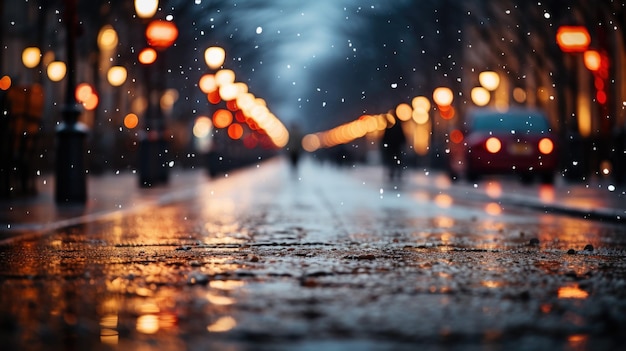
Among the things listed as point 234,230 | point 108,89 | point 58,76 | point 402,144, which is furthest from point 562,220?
point 108,89

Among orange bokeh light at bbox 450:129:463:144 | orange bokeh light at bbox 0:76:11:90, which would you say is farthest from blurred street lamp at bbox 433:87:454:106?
orange bokeh light at bbox 0:76:11:90

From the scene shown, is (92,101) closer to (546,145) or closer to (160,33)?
(160,33)

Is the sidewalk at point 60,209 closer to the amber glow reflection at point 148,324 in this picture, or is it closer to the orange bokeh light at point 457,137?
the amber glow reflection at point 148,324

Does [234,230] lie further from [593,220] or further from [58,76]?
[58,76]

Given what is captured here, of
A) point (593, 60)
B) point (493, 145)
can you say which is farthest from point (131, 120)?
point (593, 60)

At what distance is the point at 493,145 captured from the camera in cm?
2977

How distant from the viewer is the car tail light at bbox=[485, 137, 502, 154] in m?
29.8

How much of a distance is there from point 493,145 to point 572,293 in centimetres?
2286

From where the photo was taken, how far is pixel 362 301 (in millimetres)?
6688

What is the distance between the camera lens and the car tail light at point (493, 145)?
2975cm

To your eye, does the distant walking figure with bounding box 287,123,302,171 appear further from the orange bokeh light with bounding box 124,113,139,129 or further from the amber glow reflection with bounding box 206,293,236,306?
the amber glow reflection with bounding box 206,293,236,306

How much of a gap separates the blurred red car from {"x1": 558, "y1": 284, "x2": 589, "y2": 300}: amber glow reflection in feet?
73.7

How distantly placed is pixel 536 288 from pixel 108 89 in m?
62.9

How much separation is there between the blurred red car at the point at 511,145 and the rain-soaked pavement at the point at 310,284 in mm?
14407
